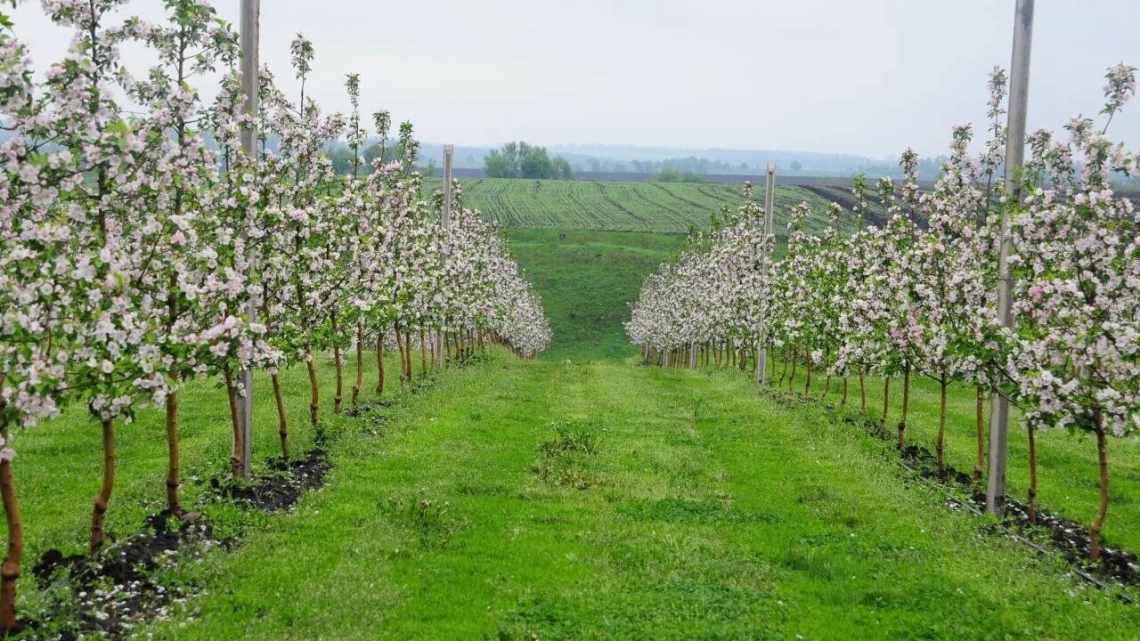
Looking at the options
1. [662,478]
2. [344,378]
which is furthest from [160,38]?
[344,378]

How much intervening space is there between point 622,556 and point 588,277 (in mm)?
110663

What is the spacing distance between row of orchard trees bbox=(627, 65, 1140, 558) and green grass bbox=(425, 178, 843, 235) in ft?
375

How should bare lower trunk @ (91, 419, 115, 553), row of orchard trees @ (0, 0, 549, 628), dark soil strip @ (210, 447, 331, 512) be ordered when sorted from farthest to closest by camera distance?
dark soil strip @ (210, 447, 331, 512), bare lower trunk @ (91, 419, 115, 553), row of orchard trees @ (0, 0, 549, 628)

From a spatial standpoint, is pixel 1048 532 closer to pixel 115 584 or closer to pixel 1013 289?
pixel 1013 289

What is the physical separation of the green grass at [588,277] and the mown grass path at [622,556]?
74.8m

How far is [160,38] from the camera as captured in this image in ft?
47.8

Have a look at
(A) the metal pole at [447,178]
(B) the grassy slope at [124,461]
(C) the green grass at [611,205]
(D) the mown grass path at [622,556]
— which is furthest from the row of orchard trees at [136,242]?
(C) the green grass at [611,205]

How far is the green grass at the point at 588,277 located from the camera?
105562mm

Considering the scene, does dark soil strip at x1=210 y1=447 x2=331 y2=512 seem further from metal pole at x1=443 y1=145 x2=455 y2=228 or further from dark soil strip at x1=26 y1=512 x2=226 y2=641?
metal pole at x1=443 y1=145 x2=455 y2=228

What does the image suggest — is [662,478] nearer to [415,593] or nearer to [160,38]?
[415,593]

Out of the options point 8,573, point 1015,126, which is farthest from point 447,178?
point 8,573

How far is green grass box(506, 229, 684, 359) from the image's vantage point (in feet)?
346

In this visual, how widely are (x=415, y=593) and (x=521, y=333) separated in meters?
63.3

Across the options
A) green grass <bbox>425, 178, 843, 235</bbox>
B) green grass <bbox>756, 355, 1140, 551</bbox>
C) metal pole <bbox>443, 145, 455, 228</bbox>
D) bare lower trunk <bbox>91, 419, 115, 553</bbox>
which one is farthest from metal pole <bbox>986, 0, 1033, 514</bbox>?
green grass <bbox>425, 178, 843, 235</bbox>
